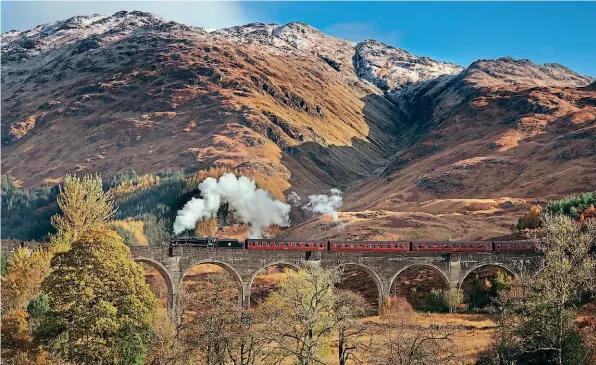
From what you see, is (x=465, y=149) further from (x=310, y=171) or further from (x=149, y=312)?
(x=149, y=312)

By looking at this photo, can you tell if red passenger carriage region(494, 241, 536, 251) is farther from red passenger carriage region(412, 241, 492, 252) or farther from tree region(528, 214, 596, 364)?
tree region(528, 214, 596, 364)

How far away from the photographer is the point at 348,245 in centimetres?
6950

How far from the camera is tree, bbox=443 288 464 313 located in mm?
67500

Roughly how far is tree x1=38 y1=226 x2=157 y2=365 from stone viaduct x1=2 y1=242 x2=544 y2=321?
2229 centimetres

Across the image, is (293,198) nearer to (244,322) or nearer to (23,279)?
(23,279)

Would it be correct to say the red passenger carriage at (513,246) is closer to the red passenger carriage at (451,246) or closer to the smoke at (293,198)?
the red passenger carriage at (451,246)

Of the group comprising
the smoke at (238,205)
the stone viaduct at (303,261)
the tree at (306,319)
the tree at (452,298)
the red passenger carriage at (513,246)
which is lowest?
the tree at (452,298)

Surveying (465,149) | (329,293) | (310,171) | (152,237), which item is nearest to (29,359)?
(329,293)

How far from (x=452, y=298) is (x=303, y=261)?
708 inches

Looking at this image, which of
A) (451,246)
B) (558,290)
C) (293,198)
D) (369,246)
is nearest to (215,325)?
(558,290)

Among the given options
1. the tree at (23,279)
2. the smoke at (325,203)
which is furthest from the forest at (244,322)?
the smoke at (325,203)

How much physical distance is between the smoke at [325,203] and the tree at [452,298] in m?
81.6

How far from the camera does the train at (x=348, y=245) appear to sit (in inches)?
2616

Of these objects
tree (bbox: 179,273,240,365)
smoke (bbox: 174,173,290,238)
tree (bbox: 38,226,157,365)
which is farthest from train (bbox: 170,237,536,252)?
smoke (bbox: 174,173,290,238)
